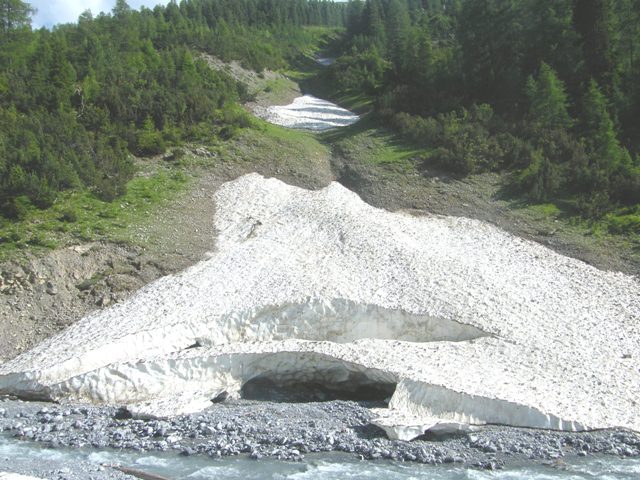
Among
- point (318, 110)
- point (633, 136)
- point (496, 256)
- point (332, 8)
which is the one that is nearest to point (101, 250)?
point (496, 256)

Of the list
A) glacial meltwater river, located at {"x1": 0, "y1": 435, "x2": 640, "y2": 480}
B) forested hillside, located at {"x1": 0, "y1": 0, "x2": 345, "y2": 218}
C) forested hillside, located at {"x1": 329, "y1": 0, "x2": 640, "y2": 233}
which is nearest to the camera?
glacial meltwater river, located at {"x1": 0, "y1": 435, "x2": 640, "y2": 480}

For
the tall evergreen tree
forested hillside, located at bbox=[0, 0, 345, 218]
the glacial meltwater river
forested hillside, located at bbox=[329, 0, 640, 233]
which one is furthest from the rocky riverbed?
the tall evergreen tree

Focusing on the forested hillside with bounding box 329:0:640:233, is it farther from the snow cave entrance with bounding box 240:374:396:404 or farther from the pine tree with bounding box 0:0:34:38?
the pine tree with bounding box 0:0:34:38

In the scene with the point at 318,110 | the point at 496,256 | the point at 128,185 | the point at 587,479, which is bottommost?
the point at 587,479

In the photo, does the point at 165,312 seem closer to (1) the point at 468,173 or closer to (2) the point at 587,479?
(2) the point at 587,479

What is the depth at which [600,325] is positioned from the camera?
19.8 meters

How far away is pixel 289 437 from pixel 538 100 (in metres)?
29.2

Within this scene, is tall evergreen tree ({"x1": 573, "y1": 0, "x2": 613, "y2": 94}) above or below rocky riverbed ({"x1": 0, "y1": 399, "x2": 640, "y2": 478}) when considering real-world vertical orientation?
above

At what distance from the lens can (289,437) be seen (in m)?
14.6

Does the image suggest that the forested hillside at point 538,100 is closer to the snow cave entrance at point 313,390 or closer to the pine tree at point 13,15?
the snow cave entrance at point 313,390

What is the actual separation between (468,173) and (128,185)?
60.3 ft

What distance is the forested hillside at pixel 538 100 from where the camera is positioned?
30375 mm

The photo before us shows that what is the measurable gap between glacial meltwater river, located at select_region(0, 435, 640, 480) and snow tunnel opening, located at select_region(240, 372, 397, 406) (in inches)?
149

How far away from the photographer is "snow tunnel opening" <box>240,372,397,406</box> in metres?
17.6
